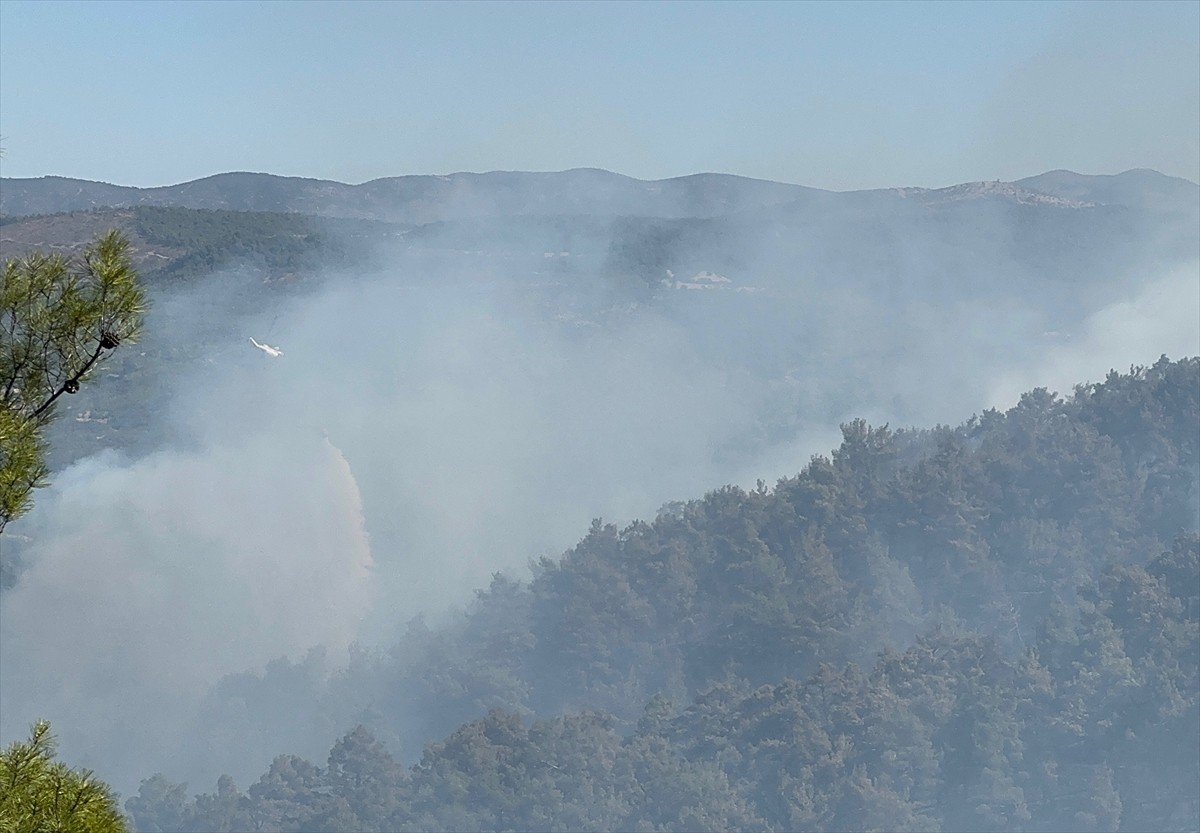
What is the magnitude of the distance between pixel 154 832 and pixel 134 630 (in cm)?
2508

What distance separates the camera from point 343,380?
112812 mm

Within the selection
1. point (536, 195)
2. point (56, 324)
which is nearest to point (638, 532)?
point (56, 324)

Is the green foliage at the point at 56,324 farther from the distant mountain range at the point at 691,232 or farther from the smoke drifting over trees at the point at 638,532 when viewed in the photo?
the distant mountain range at the point at 691,232

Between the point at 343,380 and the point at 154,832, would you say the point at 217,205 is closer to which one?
the point at 343,380

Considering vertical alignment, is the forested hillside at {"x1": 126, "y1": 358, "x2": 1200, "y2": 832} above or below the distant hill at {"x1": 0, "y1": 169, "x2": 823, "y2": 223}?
below

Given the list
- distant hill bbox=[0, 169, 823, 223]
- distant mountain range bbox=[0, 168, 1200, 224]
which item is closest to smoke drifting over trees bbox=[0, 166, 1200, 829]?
distant mountain range bbox=[0, 168, 1200, 224]

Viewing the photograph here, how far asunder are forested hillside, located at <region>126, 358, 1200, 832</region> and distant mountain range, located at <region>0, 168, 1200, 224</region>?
7968cm

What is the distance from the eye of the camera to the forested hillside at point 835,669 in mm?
52875

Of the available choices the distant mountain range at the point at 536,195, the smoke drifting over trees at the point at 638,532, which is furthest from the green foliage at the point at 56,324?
the distant mountain range at the point at 536,195

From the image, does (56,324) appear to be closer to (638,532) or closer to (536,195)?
(638,532)

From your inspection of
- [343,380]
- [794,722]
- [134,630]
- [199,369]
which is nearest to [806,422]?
[343,380]

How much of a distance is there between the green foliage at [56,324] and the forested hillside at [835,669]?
147 ft

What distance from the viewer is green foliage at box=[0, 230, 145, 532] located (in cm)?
786

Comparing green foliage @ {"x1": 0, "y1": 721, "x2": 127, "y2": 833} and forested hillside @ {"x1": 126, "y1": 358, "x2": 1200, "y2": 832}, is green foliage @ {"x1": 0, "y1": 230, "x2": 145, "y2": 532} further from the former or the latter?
forested hillside @ {"x1": 126, "y1": 358, "x2": 1200, "y2": 832}
